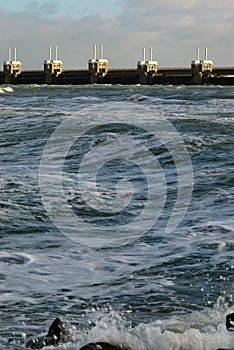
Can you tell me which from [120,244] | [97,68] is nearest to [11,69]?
[97,68]

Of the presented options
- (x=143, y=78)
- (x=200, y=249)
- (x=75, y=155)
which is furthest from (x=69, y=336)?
(x=143, y=78)

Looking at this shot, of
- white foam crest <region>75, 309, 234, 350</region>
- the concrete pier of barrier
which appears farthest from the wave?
the concrete pier of barrier

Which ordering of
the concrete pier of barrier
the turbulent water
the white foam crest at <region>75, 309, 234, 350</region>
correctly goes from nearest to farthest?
the white foam crest at <region>75, 309, 234, 350</region> < the turbulent water < the concrete pier of barrier

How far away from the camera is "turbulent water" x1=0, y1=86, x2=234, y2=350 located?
15.2 feet

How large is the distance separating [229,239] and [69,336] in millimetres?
3007

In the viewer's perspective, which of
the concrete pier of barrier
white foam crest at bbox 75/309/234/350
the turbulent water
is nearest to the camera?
white foam crest at bbox 75/309/234/350

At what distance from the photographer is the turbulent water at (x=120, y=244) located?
15.2 feet

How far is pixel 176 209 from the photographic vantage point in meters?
8.55

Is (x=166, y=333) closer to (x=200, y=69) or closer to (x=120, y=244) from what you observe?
(x=120, y=244)

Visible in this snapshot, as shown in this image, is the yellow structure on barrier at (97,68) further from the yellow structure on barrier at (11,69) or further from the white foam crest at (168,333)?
the white foam crest at (168,333)

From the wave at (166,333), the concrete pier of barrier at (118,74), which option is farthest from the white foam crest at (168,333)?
the concrete pier of barrier at (118,74)

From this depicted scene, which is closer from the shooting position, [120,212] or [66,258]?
[66,258]

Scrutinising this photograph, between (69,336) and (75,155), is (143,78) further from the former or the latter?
(69,336)

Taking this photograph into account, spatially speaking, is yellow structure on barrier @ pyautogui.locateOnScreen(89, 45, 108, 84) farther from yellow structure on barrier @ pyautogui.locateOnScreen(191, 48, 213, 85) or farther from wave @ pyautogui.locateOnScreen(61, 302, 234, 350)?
wave @ pyautogui.locateOnScreen(61, 302, 234, 350)
